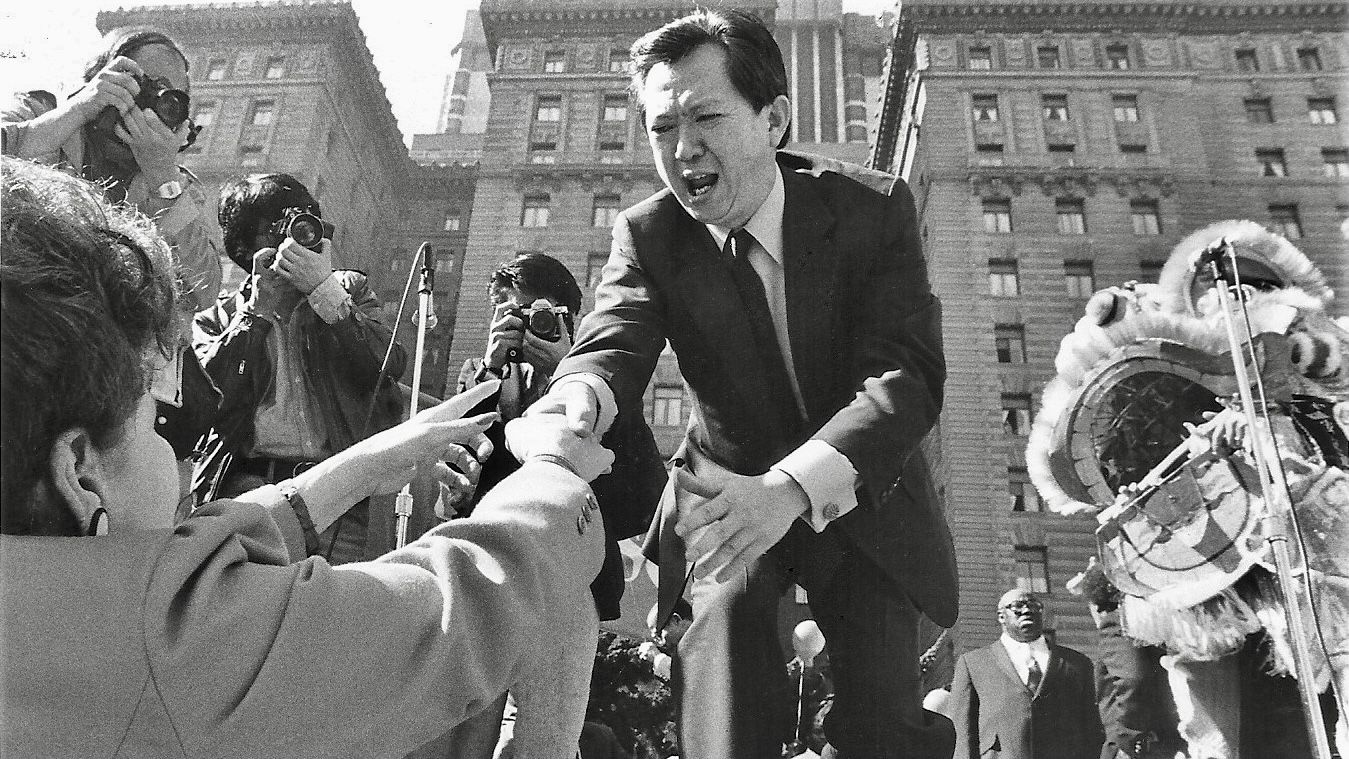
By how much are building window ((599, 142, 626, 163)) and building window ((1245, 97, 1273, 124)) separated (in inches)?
677

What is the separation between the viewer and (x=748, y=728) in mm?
1743

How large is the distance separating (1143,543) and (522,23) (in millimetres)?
5658

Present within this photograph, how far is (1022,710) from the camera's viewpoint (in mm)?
5043

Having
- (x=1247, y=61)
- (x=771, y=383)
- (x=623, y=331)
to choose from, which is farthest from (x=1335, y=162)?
(x=623, y=331)

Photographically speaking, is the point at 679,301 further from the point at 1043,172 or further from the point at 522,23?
the point at 1043,172

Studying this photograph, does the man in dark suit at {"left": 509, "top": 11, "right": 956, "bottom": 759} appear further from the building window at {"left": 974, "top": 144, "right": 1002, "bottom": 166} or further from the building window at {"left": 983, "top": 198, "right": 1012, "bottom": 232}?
the building window at {"left": 983, "top": 198, "right": 1012, "bottom": 232}

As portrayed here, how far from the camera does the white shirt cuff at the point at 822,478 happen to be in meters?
1.65

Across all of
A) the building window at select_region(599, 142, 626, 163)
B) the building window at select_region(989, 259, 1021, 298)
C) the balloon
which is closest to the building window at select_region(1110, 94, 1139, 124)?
the building window at select_region(989, 259, 1021, 298)

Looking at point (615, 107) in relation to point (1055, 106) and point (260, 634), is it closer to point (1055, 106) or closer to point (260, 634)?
point (260, 634)

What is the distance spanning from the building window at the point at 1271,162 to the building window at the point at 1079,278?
4.37 meters

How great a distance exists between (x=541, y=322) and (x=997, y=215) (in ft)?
56.9

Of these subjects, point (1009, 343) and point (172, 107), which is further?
point (1009, 343)

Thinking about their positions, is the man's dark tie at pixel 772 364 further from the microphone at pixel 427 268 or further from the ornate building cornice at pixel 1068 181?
the ornate building cornice at pixel 1068 181

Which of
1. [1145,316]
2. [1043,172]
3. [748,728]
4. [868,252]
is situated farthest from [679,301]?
[1043,172]
